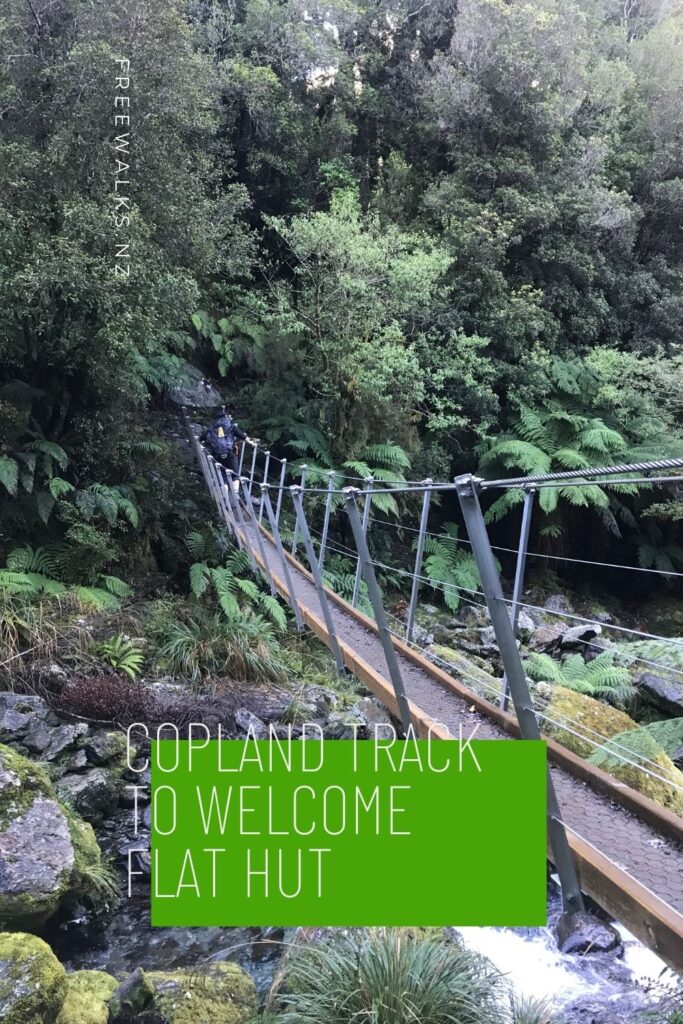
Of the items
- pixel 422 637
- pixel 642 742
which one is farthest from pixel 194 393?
pixel 642 742

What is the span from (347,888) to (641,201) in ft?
39.5

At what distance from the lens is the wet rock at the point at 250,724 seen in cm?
498

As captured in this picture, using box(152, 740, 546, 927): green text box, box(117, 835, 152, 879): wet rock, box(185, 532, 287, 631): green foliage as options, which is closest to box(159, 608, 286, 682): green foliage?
box(185, 532, 287, 631): green foliage

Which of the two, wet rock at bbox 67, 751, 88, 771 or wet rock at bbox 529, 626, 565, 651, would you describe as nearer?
→ wet rock at bbox 67, 751, 88, 771

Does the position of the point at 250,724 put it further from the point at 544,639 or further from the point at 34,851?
the point at 544,639

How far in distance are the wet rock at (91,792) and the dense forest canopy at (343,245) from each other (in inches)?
95.1

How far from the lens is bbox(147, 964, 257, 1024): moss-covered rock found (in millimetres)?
2482

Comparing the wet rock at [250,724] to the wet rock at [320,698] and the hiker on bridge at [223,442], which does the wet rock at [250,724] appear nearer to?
the wet rock at [320,698]

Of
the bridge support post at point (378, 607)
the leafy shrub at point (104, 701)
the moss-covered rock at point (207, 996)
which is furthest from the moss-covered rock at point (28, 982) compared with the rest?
the leafy shrub at point (104, 701)

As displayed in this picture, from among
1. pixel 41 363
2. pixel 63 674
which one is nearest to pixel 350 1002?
pixel 63 674

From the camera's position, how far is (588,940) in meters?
3.02

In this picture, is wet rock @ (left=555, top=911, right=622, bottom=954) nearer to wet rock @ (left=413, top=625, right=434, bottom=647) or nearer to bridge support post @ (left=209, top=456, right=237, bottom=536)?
wet rock @ (left=413, top=625, right=434, bottom=647)

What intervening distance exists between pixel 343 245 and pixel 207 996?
7443mm

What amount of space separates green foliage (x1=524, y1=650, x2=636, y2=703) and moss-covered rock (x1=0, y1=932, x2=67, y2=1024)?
13.7ft
